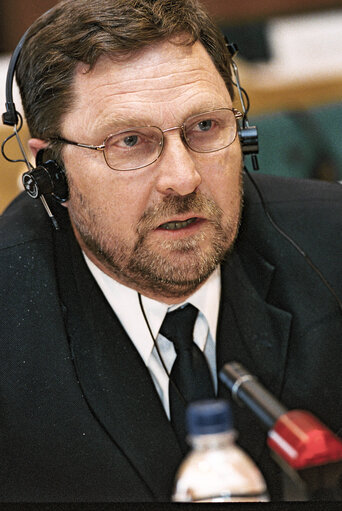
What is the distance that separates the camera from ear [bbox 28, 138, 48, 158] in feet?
3.61

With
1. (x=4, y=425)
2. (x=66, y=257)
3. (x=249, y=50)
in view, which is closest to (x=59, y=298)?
(x=66, y=257)

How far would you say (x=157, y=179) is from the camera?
984mm

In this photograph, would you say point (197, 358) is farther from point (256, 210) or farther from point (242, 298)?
point (256, 210)

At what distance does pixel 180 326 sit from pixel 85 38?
0.44 meters

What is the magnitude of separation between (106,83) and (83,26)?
0.29 feet

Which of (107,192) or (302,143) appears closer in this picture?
(107,192)

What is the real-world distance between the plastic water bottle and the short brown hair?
0.57m

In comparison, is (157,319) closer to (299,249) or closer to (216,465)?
(299,249)

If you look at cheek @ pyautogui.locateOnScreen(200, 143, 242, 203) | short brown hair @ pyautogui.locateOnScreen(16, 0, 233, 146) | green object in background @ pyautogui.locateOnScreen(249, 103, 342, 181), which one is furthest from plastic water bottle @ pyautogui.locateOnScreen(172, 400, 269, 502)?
green object in background @ pyautogui.locateOnScreen(249, 103, 342, 181)

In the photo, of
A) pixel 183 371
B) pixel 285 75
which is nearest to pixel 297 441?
pixel 183 371

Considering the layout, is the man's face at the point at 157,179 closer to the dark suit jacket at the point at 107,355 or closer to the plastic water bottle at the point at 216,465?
the dark suit jacket at the point at 107,355

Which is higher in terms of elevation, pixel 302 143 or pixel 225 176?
pixel 225 176

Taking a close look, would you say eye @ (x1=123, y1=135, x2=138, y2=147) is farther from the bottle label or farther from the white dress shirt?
the bottle label

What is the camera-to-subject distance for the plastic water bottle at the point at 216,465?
54 centimetres
